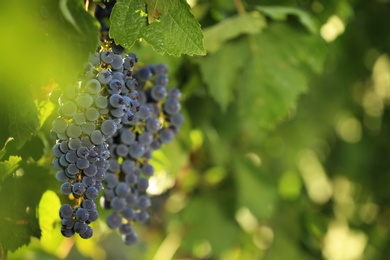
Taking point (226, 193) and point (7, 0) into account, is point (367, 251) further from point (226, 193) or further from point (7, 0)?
point (7, 0)

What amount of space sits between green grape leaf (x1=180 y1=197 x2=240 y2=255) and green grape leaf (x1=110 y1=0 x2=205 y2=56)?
1.01 m

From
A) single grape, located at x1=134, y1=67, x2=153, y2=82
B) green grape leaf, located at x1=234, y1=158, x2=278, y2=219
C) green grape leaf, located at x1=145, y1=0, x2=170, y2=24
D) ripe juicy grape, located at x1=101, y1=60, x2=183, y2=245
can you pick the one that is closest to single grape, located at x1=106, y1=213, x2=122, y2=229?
ripe juicy grape, located at x1=101, y1=60, x2=183, y2=245

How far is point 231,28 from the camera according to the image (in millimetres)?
1189

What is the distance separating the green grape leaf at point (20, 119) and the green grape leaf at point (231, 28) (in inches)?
18.7

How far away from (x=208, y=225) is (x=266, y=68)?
1.95ft

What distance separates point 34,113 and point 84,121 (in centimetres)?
9

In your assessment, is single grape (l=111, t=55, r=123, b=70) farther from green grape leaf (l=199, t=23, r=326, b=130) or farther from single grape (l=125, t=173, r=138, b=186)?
green grape leaf (l=199, t=23, r=326, b=130)

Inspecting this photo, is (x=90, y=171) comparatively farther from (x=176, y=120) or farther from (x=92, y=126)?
(x=176, y=120)

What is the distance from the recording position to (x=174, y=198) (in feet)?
6.13

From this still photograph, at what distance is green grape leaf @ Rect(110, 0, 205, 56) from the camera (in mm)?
772

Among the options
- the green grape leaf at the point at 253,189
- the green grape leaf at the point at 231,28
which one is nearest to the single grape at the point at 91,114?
the green grape leaf at the point at 231,28

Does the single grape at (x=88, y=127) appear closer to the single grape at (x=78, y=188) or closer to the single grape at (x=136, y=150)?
the single grape at (x=78, y=188)

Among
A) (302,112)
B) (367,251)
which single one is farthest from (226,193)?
(367,251)

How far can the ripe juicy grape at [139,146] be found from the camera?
0.90m
